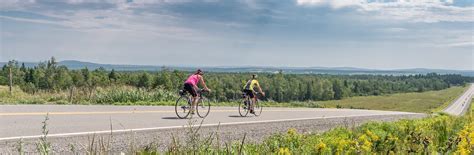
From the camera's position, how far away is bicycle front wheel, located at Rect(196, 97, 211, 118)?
1522 cm

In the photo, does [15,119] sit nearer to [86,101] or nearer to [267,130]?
[267,130]

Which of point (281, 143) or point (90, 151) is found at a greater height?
point (90, 151)

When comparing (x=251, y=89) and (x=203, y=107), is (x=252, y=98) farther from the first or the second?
(x=203, y=107)

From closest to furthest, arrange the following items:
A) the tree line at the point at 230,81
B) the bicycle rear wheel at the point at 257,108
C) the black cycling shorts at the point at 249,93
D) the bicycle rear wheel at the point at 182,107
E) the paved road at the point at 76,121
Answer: the paved road at the point at 76,121
the bicycle rear wheel at the point at 182,107
the black cycling shorts at the point at 249,93
the bicycle rear wheel at the point at 257,108
the tree line at the point at 230,81

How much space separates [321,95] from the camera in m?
159

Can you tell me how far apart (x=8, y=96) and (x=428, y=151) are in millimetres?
18850

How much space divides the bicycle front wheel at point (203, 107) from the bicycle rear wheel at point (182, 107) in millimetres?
415

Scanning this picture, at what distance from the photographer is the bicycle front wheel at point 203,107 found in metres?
15.2

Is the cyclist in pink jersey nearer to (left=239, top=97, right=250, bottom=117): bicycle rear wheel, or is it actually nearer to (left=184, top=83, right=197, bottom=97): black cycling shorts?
(left=184, top=83, right=197, bottom=97): black cycling shorts

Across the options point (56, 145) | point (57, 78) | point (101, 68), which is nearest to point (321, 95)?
point (101, 68)

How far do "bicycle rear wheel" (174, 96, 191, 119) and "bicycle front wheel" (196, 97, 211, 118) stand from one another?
0.42 metres

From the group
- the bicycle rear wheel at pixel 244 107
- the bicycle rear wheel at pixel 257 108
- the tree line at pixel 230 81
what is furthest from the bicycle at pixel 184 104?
the tree line at pixel 230 81

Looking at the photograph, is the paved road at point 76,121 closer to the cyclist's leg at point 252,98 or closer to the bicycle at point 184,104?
the bicycle at point 184,104

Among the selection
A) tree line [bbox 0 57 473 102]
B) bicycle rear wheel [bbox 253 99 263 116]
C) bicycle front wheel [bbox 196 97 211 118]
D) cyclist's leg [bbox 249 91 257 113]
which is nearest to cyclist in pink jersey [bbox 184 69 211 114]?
bicycle front wheel [bbox 196 97 211 118]
